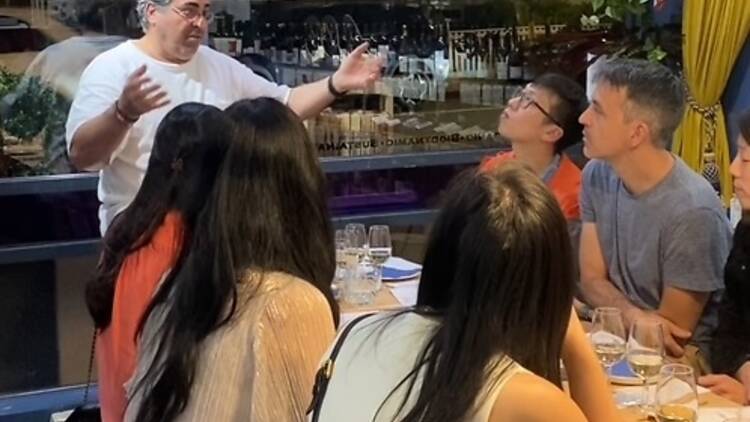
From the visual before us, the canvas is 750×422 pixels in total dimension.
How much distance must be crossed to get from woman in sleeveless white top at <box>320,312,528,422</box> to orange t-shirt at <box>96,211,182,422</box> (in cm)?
57

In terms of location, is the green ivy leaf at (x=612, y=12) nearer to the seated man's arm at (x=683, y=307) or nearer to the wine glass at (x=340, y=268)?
the wine glass at (x=340, y=268)

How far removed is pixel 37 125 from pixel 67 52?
0.34m

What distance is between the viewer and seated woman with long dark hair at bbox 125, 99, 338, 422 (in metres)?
1.88

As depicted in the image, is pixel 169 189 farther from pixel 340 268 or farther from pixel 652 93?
pixel 652 93

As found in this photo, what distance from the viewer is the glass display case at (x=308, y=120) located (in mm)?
4418

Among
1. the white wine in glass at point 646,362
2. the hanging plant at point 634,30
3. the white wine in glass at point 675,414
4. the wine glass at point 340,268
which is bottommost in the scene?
the white wine in glass at point 675,414

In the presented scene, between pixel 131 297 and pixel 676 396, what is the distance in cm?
111

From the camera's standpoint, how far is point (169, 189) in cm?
223

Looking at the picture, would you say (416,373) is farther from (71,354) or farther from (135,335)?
(71,354)

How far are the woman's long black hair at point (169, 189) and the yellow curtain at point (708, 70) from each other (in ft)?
10.4

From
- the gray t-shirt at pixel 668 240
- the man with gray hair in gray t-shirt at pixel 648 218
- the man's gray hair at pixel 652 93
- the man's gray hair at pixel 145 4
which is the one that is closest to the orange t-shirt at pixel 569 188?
the man with gray hair in gray t-shirt at pixel 648 218

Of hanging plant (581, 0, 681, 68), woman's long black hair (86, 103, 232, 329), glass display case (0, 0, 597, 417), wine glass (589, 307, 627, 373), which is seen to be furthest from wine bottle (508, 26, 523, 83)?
woman's long black hair (86, 103, 232, 329)

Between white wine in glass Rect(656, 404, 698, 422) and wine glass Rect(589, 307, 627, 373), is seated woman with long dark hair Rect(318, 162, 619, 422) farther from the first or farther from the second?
wine glass Rect(589, 307, 627, 373)

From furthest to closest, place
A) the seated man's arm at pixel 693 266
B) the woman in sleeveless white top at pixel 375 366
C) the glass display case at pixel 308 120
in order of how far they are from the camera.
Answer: the glass display case at pixel 308 120
the seated man's arm at pixel 693 266
the woman in sleeveless white top at pixel 375 366
